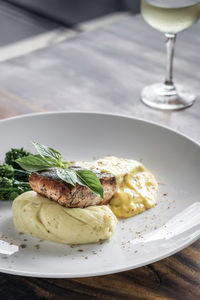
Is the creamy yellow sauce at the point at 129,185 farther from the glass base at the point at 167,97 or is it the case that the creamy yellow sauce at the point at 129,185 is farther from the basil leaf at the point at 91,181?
the glass base at the point at 167,97

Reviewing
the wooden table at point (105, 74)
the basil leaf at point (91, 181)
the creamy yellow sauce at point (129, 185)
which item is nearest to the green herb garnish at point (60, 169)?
the basil leaf at point (91, 181)

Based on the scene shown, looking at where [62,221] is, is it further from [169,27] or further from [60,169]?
[169,27]

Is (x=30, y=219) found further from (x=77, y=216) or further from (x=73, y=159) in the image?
(x=73, y=159)

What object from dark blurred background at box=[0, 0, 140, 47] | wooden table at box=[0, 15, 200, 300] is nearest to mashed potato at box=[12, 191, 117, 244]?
wooden table at box=[0, 15, 200, 300]

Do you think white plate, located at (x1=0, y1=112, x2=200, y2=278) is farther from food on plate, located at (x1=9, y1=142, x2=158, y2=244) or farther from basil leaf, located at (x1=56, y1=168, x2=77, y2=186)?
basil leaf, located at (x1=56, y1=168, x2=77, y2=186)

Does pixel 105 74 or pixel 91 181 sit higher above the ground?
pixel 91 181

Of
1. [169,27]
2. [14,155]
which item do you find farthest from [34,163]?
[169,27]
